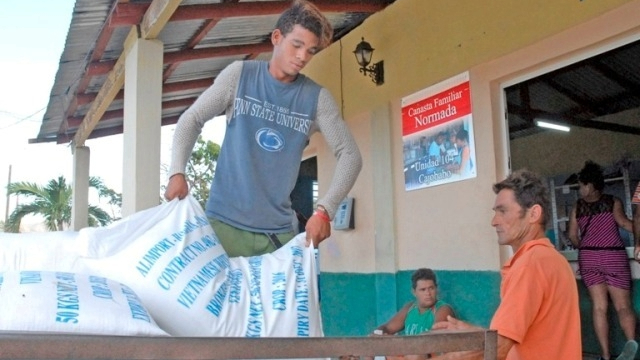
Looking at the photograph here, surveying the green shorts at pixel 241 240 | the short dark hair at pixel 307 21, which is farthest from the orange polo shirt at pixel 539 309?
the short dark hair at pixel 307 21

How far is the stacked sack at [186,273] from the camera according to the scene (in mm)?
1418

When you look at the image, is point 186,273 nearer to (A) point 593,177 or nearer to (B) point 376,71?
(A) point 593,177

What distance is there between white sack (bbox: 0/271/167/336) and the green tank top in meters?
3.31

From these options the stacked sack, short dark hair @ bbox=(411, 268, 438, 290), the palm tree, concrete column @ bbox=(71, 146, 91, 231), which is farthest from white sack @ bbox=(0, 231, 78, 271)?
the palm tree

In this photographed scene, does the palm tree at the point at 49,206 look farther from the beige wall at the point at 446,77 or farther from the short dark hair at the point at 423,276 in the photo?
the short dark hair at the point at 423,276

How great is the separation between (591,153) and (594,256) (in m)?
5.15

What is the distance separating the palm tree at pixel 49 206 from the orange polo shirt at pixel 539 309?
15.7m

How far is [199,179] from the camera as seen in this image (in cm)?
1670

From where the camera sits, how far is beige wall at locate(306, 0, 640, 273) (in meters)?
4.02

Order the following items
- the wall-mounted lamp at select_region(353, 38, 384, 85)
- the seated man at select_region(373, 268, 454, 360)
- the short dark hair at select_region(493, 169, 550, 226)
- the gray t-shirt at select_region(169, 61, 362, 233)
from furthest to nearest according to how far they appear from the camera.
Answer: the wall-mounted lamp at select_region(353, 38, 384, 85)
the seated man at select_region(373, 268, 454, 360)
the short dark hair at select_region(493, 169, 550, 226)
the gray t-shirt at select_region(169, 61, 362, 233)

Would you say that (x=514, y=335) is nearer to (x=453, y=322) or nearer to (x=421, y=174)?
(x=453, y=322)

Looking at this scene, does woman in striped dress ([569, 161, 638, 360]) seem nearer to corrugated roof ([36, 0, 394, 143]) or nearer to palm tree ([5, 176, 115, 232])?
corrugated roof ([36, 0, 394, 143])

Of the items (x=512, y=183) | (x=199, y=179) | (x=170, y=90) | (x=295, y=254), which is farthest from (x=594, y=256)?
(x=199, y=179)

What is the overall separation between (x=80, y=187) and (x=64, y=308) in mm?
9514
